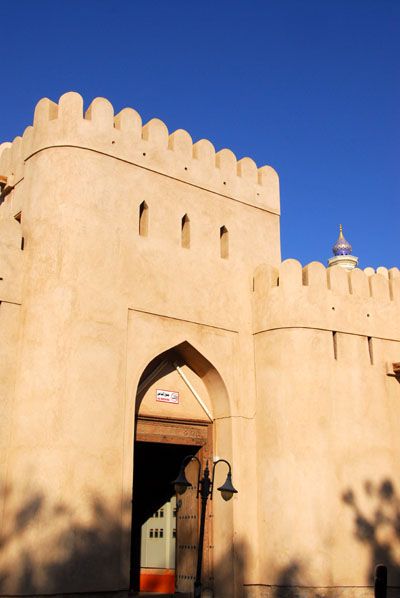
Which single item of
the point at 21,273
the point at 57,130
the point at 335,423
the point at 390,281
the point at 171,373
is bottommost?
the point at 335,423

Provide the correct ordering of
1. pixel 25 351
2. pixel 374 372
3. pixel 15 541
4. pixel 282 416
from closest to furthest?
1. pixel 15 541
2. pixel 25 351
3. pixel 282 416
4. pixel 374 372

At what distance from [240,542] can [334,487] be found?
6.60 ft

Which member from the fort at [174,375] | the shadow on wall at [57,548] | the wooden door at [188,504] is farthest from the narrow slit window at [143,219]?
the shadow on wall at [57,548]

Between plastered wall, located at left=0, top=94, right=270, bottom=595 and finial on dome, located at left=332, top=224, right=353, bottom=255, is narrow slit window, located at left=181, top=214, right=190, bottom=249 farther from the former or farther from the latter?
finial on dome, located at left=332, top=224, right=353, bottom=255

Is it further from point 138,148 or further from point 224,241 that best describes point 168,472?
point 138,148

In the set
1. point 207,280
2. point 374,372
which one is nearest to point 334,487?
point 374,372

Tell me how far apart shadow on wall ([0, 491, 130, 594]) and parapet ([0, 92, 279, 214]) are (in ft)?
20.7

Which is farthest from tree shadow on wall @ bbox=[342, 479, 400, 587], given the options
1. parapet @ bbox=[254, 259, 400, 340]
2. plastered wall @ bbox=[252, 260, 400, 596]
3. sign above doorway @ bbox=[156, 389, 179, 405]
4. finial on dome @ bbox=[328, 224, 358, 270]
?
finial on dome @ bbox=[328, 224, 358, 270]

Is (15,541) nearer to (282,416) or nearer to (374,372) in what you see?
(282,416)

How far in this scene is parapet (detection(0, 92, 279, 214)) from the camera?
13586mm

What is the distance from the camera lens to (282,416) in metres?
14.1

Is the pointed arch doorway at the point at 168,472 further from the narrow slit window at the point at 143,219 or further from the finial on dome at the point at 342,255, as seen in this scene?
the finial on dome at the point at 342,255

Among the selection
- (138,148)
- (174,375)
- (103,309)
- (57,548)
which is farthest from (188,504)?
(138,148)

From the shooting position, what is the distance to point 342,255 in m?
33.2
